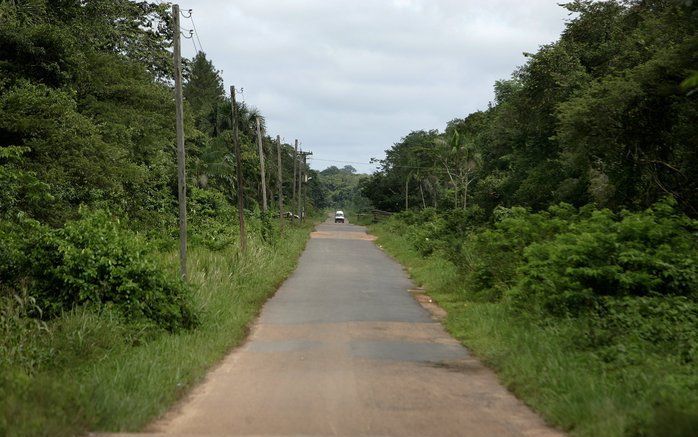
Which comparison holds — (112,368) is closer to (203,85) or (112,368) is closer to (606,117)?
(606,117)

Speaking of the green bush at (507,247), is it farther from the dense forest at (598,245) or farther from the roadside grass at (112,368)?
Answer: the roadside grass at (112,368)

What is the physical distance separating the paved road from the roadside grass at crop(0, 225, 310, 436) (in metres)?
0.30

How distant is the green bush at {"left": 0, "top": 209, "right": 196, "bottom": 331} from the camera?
1216 cm

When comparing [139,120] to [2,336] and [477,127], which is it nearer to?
[2,336]

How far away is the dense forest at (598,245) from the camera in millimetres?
8688

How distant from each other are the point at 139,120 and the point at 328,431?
22.6 m

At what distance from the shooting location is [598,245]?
42.9 ft

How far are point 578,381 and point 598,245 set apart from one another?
4.84 m

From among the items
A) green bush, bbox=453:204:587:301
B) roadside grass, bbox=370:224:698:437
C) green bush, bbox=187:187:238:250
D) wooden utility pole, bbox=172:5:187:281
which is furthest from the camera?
green bush, bbox=187:187:238:250

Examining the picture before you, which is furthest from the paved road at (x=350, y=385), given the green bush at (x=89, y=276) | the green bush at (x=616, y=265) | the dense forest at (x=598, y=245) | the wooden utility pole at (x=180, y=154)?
the wooden utility pole at (x=180, y=154)

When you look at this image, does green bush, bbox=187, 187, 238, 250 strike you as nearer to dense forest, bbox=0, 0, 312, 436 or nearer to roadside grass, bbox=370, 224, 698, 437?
dense forest, bbox=0, 0, 312, 436

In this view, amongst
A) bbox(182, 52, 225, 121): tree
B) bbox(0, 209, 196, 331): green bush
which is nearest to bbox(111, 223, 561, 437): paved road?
bbox(0, 209, 196, 331): green bush

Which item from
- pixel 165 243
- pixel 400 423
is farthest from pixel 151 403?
pixel 165 243

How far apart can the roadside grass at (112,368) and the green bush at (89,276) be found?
50cm
